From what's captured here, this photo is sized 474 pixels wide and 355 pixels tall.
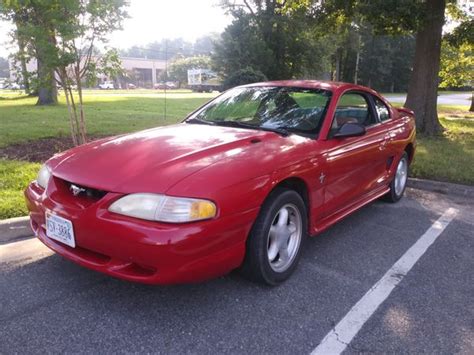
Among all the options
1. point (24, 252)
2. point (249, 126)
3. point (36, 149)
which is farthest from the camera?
point (36, 149)

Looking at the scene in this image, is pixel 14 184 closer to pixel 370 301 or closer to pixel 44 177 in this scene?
pixel 44 177

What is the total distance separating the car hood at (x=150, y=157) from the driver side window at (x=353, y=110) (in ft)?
3.19

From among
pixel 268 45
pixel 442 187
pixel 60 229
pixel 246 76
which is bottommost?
pixel 442 187

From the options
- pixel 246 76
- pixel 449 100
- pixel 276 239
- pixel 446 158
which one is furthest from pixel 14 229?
pixel 449 100

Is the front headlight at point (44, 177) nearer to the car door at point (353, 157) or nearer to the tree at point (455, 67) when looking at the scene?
the car door at point (353, 157)

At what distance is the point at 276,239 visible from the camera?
308cm

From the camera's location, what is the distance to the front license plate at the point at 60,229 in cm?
265

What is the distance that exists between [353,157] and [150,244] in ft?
7.30

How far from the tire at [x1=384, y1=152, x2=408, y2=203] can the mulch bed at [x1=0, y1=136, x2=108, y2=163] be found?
5.04 metres

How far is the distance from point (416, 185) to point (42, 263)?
5.07 metres

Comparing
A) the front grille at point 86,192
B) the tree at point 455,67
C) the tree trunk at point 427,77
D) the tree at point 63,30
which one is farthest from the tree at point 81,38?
the tree at point 455,67

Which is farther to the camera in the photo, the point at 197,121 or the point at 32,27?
the point at 32,27

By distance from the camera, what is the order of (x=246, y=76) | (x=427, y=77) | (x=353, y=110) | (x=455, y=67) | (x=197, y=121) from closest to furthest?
(x=197, y=121) < (x=353, y=110) < (x=427, y=77) < (x=455, y=67) < (x=246, y=76)

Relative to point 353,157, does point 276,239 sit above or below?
below
